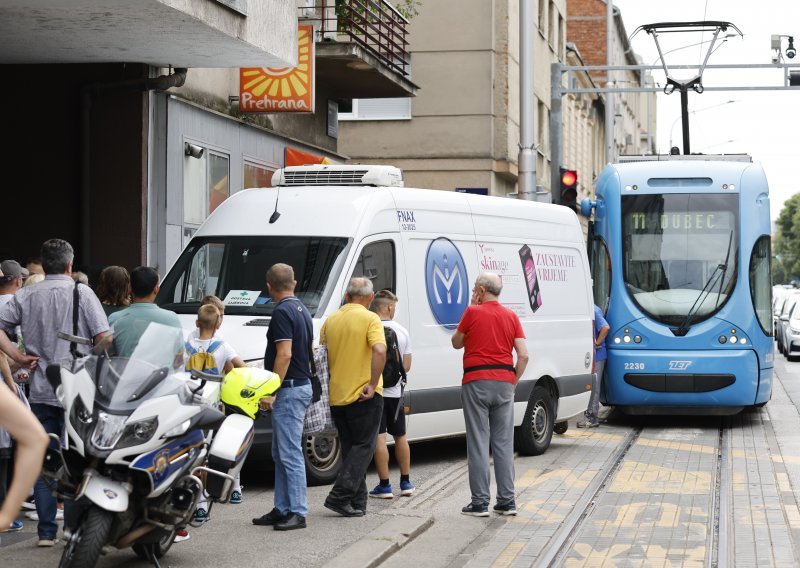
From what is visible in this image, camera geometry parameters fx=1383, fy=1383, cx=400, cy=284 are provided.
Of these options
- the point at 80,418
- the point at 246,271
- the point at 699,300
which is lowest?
the point at 80,418

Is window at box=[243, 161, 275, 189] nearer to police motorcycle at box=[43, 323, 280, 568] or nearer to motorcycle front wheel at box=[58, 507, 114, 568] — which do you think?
police motorcycle at box=[43, 323, 280, 568]

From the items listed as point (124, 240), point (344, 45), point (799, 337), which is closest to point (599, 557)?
point (124, 240)

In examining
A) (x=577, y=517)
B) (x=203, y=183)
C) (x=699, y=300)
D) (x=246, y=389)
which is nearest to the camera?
(x=246, y=389)

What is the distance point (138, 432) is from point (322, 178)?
583 centimetres

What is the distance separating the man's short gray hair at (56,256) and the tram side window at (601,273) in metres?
9.72

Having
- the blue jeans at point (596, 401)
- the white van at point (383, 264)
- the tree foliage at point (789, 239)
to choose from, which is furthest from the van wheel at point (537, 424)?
the tree foliage at point (789, 239)

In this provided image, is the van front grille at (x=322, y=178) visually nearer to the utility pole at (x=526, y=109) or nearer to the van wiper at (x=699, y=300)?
the van wiper at (x=699, y=300)

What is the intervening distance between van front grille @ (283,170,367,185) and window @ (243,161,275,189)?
6298 millimetres

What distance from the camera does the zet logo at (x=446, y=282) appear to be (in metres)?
12.1

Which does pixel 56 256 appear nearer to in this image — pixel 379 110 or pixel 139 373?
pixel 139 373

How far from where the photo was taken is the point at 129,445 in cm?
665

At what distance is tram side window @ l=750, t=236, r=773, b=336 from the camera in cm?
1631

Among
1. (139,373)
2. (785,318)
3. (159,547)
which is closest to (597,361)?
(159,547)

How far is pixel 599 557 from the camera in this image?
8.12m
